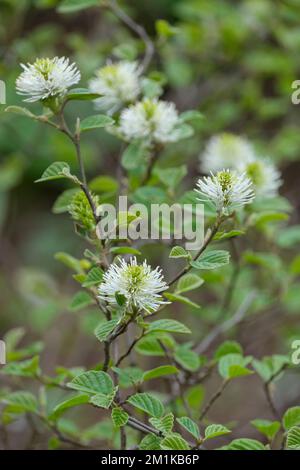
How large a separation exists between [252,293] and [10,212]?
5.19 feet

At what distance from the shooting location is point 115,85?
113 cm

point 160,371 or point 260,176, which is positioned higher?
point 260,176

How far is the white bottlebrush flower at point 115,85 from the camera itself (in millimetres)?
1125

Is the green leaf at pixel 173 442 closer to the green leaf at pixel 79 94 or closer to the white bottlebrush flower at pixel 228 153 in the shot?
the green leaf at pixel 79 94

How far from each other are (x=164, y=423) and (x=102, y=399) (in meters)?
0.09

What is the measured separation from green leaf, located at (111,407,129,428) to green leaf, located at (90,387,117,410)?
20 mm

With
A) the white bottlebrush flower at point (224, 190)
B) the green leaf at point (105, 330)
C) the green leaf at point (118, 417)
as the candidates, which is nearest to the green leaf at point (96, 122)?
the white bottlebrush flower at point (224, 190)

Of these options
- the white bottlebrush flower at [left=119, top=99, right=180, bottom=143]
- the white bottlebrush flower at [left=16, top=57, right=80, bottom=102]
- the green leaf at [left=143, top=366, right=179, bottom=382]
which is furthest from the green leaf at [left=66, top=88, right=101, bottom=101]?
the green leaf at [left=143, top=366, right=179, bottom=382]

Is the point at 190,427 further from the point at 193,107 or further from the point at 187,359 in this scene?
the point at 193,107

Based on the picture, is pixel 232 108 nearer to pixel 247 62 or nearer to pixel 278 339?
pixel 247 62

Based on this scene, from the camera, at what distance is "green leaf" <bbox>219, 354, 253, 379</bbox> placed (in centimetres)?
96

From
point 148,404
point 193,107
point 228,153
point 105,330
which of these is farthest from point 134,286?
point 193,107

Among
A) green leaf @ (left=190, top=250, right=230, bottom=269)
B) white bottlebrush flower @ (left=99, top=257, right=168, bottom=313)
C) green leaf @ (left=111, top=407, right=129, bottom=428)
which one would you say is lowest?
green leaf @ (left=111, top=407, right=129, bottom=428)

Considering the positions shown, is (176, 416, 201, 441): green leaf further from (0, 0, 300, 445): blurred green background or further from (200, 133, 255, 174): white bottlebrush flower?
(200, 133, 255, 174): white bottlebrush flower
